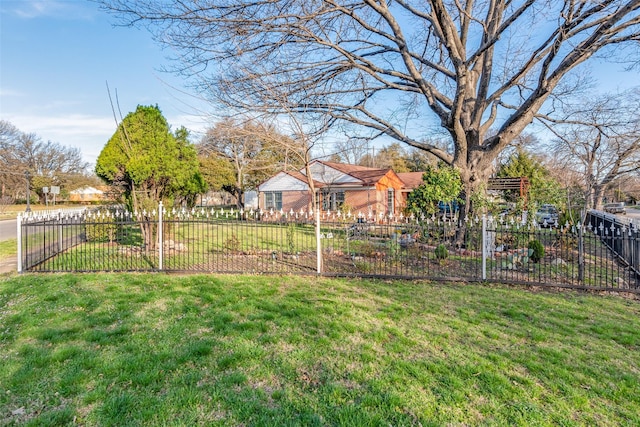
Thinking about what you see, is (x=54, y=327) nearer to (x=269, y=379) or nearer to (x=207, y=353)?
(x=207, y=353)

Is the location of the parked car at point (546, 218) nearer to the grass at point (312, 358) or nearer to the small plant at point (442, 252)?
the small plant at point (442, 252)

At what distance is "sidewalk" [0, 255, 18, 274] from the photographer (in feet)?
24.1

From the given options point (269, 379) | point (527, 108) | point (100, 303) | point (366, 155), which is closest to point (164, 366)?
point (269, 379)

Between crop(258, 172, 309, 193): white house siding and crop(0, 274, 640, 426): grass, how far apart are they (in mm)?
21255

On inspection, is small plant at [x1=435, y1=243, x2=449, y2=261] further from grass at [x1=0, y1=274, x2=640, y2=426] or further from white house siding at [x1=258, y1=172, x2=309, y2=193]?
white house siding at [x1=258, y1=172, x2=309, y2=193]

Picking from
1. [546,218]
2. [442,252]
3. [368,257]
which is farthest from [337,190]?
[442,252]

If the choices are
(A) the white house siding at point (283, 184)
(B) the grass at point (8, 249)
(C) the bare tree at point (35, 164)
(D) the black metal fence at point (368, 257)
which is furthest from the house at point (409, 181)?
(C) the bare tree at point (35, 164)

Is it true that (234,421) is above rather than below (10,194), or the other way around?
below

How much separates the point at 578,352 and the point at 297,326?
310 centimetres

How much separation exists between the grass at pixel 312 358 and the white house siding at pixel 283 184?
21.3 metres

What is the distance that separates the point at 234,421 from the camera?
246 centimetres

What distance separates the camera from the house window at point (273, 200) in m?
27.6

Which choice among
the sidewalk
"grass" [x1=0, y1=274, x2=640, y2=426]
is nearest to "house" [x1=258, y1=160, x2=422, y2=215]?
the sidewalk

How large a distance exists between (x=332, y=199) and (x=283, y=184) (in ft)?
14.8
